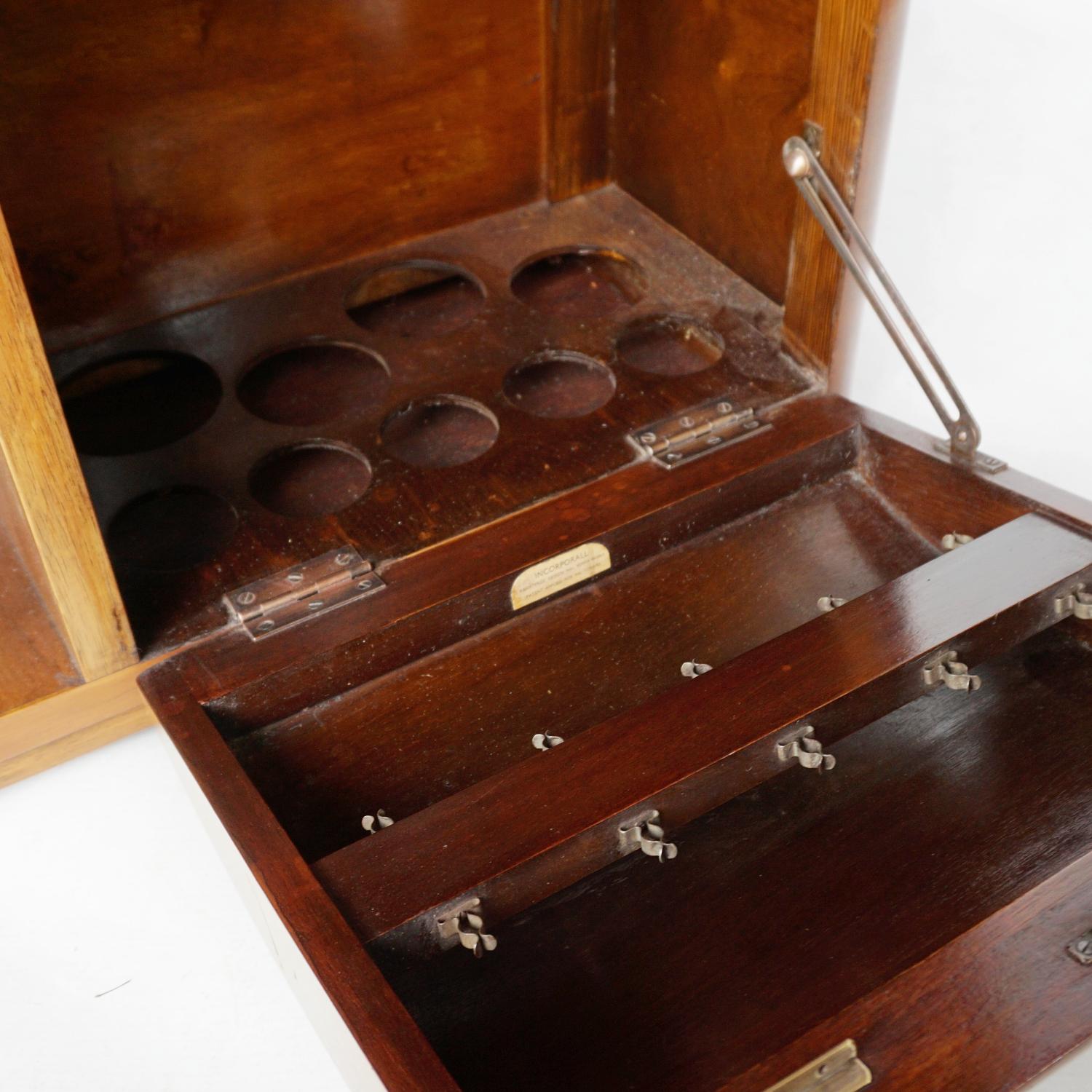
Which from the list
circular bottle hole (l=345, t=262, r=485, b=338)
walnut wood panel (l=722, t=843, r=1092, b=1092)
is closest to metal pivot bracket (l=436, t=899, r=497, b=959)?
walnut wood panel (l=722, t=843, r=1092, b=1092)

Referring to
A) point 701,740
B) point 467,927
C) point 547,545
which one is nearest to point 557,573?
point 547,545

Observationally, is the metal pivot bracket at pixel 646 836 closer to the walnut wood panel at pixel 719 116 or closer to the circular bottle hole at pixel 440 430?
the circular bottle hole at pixel 440 430

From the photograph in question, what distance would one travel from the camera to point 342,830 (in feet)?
3.83

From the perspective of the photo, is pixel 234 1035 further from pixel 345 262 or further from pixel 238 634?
pixel 345 262

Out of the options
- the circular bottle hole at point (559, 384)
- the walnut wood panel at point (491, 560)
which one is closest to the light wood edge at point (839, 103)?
the walnut wood panel at point (491, 560)

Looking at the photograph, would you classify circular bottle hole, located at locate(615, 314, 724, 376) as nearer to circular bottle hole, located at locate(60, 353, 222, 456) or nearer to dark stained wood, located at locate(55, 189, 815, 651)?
dark stained wood, located at locate(55, 189, 815, 651)

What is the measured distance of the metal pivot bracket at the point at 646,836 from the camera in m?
1.05

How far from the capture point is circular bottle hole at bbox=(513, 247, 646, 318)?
1.74m

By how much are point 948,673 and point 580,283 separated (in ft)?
2.78

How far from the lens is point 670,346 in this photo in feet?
5.46

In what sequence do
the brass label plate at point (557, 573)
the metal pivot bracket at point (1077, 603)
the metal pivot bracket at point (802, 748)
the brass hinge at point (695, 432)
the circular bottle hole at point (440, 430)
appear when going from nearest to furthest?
the metal pivot bracket at point (802, 748), the metal pivot bracket at point (1077, 603), the brass label plate at point (557, 573), the brass hinge at point (695, 432), the circular bottle hole at point (440, 430)

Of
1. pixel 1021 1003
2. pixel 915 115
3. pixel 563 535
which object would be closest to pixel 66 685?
pixel 563 535

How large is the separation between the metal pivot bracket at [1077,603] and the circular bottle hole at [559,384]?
57 centimetres

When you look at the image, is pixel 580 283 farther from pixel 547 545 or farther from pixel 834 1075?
pixel 834 1075
